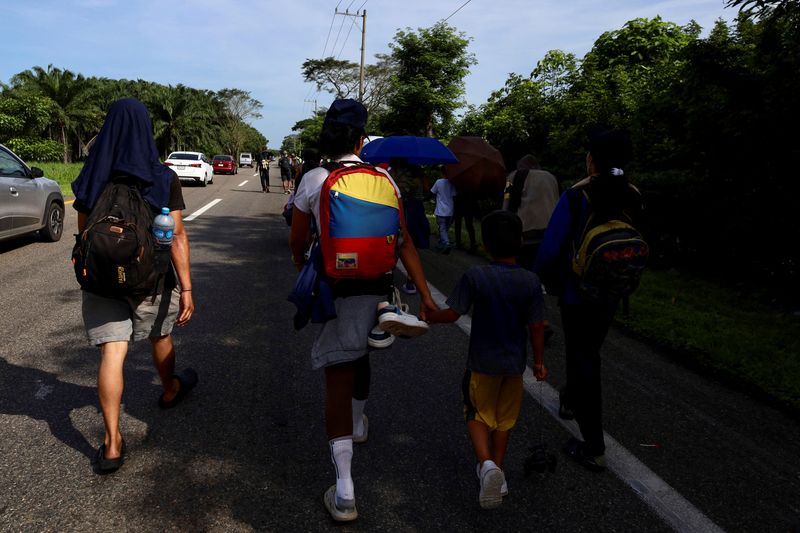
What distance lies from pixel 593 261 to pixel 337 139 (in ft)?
4.68

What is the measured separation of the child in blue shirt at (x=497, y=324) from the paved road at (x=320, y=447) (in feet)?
1.24

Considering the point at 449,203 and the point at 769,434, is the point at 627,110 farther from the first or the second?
the point at 769,434

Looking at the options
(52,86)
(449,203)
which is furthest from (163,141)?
(449,203)

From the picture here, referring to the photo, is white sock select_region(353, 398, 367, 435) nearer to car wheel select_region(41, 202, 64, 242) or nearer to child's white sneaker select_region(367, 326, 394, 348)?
child's white sneaker select_region(367, 326, 394, 348)

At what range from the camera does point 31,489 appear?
9.19ft

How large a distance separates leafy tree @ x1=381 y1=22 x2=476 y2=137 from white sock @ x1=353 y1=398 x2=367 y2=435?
26.6m

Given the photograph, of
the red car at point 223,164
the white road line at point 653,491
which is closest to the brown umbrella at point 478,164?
the white road line at point 653,491

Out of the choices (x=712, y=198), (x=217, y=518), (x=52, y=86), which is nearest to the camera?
(x=217, y=518)

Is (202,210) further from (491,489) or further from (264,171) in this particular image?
(491,489)

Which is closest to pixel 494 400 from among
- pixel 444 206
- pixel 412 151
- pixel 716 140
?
pixel 412 151

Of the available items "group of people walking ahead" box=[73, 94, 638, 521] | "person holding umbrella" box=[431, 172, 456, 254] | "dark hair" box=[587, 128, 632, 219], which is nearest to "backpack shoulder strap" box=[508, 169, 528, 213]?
"group of people walking ahead" box=[73, 94, 638, 521]

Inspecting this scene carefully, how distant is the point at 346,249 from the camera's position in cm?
246

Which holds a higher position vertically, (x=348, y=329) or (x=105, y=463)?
(x=348, y=329)

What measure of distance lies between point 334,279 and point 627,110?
9919mm
